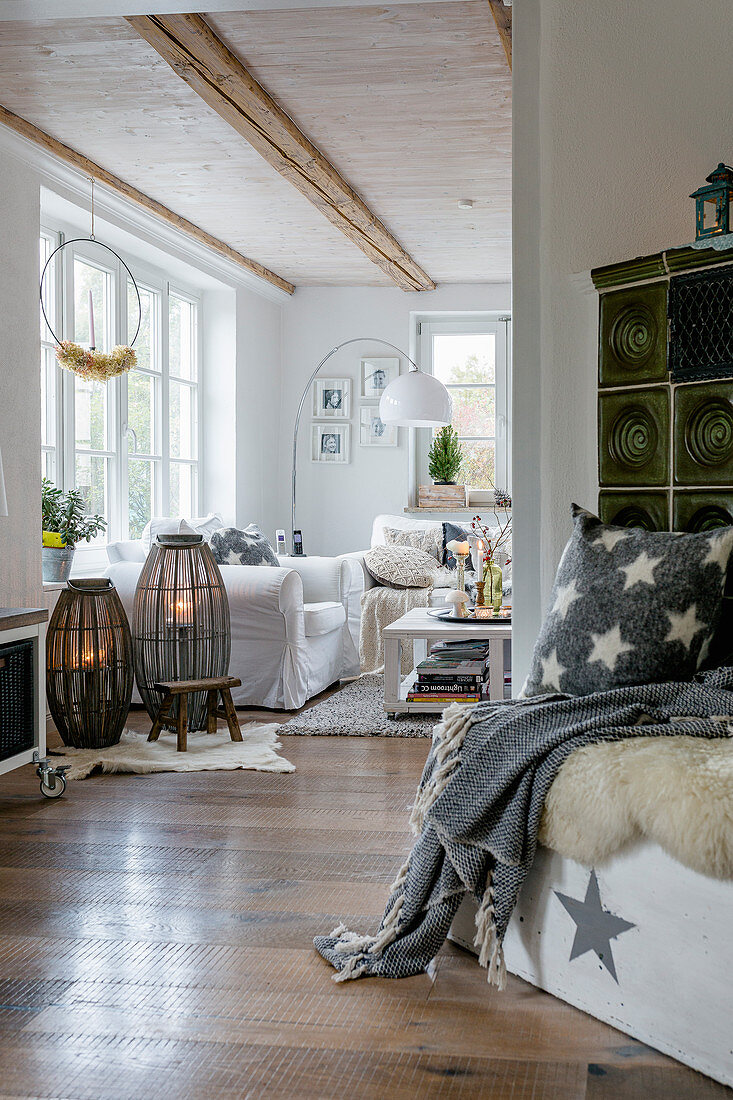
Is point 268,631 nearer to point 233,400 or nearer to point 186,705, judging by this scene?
point 186,705

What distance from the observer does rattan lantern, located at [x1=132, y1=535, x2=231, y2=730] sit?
451cm

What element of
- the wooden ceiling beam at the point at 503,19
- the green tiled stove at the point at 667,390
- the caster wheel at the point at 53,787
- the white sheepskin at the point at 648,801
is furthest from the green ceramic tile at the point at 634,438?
the caster wheel at the point at 53,787

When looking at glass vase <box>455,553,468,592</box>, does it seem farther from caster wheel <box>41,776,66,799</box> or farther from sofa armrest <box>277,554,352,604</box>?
caster wheel <box>41,776,66,799</box>

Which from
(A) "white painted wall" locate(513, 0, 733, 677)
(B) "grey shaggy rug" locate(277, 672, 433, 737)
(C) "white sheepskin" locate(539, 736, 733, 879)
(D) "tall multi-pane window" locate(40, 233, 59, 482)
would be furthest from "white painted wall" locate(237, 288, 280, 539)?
(C) "white sheepskin" locate(539, 736, 733, 879)

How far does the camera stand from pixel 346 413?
26.1 ft

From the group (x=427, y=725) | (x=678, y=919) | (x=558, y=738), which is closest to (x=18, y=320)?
(x=427, y=725)

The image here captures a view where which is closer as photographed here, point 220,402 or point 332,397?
point 220,402

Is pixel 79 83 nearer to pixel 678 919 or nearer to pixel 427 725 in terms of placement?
pixel 427 725

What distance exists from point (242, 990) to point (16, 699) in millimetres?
1646

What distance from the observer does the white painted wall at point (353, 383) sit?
25.8 ft

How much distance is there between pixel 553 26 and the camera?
2.98 m

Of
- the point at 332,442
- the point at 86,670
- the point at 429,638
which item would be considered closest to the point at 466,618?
the point at 429,638

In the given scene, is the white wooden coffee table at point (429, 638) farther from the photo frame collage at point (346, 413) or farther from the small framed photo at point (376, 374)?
the small framed photo at point (376, 374)

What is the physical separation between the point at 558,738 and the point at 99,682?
2535 millimetres
